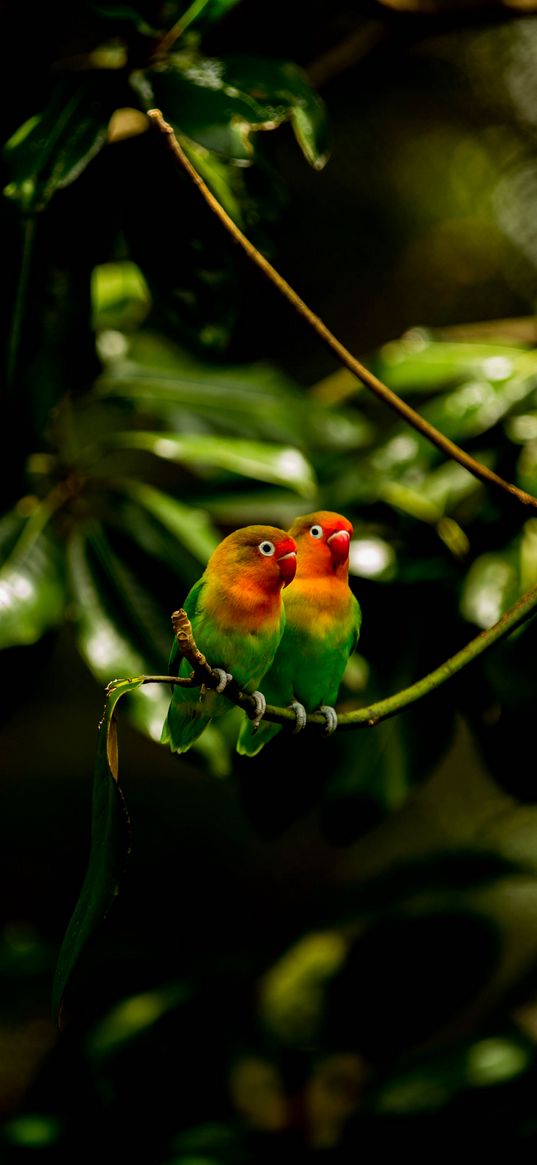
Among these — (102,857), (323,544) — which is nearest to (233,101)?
(323,544)

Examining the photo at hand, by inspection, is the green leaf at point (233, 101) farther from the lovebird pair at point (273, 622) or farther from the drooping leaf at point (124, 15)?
the lovebird pair at point (273, 622)

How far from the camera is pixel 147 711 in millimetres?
759

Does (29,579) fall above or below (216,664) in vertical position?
above

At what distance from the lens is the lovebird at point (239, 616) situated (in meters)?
0.39

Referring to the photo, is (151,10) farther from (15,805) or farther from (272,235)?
(15,805)

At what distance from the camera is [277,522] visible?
4.52ft

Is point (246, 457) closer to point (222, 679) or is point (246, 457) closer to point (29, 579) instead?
point (29, 579)

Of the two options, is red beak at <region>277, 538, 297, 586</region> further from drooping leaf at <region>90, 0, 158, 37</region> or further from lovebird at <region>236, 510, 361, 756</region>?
drooping leaf at <region>90, 0, 158, 37</region>

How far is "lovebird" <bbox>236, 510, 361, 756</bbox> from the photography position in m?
0.43

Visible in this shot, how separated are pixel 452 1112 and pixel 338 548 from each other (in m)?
1.38

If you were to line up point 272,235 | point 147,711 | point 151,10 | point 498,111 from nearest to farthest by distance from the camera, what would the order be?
point 147,711 → point 151,10 → point 272,235 → point 498,111

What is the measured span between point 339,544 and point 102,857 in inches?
6.2

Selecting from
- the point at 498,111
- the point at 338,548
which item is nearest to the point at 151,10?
the point at 338,548

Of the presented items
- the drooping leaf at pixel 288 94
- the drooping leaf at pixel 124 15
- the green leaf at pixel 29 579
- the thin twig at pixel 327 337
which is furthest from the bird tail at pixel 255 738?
the drooping leaf at pixel 124 15
